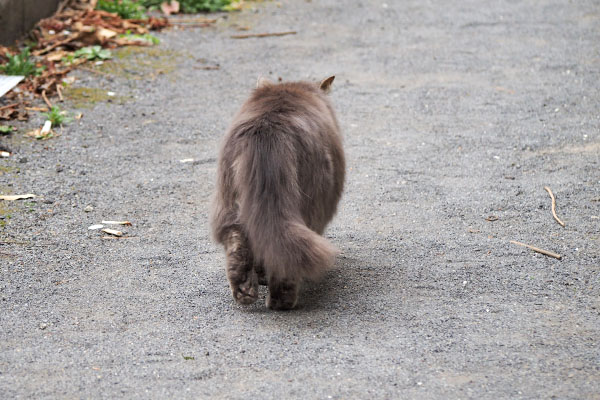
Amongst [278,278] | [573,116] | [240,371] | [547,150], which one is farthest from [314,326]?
[573,116]

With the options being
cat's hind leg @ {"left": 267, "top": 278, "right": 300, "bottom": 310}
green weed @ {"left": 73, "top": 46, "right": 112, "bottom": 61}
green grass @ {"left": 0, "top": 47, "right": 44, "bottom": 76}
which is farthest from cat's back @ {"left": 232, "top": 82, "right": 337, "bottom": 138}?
green weed @ {"left": 73, "top": 46, "right": 112, "bottom": 61}

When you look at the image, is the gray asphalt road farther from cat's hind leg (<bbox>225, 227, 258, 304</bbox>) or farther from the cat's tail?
the cat's tail

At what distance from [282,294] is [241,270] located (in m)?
0.28

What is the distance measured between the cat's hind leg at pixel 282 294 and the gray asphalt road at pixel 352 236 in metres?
0.08

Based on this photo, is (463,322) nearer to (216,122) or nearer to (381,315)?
(381,315)

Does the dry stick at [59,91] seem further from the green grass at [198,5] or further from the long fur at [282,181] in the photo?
the long fur at [282,181]

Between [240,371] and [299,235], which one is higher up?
[299,235]

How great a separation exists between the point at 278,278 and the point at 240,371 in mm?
696

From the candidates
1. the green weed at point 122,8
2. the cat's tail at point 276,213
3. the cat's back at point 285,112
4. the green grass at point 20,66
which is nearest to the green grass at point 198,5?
the green weed at point 122,8

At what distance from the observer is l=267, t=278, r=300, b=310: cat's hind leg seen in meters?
4.23

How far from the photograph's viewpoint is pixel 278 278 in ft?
13.7

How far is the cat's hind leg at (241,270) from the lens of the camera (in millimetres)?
4273

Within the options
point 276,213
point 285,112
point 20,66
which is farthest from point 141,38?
point 276,213

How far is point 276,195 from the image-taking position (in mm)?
4117
